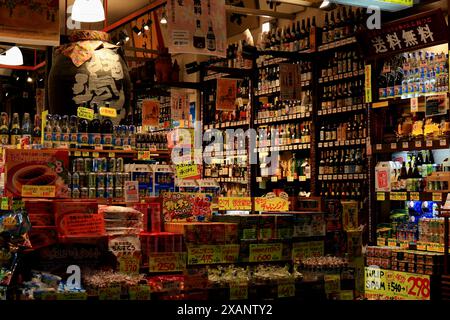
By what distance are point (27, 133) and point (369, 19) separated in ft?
14.4

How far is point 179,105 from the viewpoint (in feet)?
38.5

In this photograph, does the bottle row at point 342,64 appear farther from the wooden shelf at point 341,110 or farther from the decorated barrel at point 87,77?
the decorated barrel at point 87,77

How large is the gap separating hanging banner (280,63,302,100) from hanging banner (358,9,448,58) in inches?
50.4

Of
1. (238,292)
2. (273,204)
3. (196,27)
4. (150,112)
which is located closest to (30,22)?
(196,27)

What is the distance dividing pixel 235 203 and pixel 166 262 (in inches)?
85.3

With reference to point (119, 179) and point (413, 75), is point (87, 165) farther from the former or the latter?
point (413, 75)

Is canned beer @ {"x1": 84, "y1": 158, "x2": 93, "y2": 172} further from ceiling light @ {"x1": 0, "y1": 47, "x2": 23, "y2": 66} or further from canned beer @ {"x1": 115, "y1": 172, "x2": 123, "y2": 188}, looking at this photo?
ceiling light @ {"x1": 0, "y1": 47, "x2": 23, "y2": 66}

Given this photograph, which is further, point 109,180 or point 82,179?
point 109,180

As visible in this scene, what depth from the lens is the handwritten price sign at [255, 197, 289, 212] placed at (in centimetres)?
530

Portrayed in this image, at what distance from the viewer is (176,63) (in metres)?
12.2

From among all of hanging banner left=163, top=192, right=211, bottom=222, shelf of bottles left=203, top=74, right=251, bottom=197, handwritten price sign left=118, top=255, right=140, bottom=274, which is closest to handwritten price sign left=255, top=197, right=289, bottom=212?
hanging banner left=163, top=192, right=211, bottom=222

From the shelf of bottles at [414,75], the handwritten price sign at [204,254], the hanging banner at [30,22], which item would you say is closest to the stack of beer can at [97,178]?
the handwritten price sign at [204,254]
